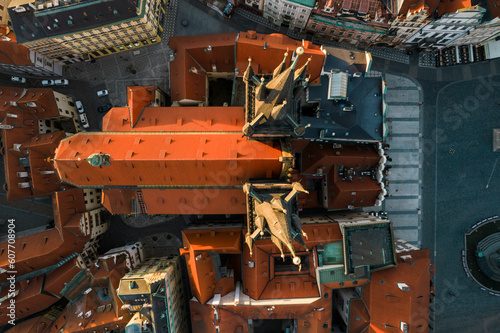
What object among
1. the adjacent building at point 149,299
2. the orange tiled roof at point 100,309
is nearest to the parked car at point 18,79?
the orange tiled roof at point 100,309

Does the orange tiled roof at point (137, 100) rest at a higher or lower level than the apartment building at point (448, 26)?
lower

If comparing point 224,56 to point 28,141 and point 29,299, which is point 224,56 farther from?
point 29,299

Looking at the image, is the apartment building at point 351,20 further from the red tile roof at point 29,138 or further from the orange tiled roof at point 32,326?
the orange tiled roof at point 32,326

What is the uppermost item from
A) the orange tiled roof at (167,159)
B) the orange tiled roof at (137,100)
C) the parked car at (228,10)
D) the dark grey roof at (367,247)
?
the parked car at (228,10)

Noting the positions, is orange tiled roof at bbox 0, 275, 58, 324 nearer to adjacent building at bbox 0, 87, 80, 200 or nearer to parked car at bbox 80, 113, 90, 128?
adjacent building at bbox 0, 87, 80, 200

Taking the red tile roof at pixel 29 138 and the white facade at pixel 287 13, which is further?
the white facade at pixel 287 13

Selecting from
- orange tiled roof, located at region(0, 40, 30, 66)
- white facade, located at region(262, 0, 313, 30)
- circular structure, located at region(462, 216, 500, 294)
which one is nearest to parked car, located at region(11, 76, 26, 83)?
orange tiled roof, located at region(0, 40, 30, 66)

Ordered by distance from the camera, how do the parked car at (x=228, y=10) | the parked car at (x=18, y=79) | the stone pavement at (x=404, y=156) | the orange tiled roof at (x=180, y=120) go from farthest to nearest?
the stone pavement at (x=404, y=156) → the parked car at (x=18, y=79) → the parked car at (x=228, y=10) → the orange tiled roof at (x=180, y=120)
